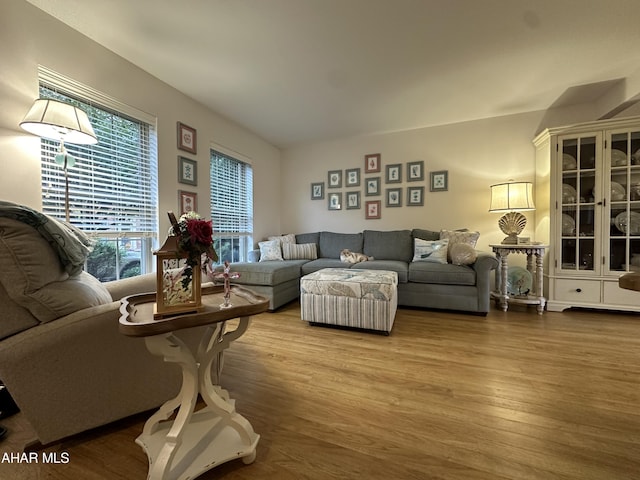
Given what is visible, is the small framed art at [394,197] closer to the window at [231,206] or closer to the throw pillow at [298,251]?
the throw pillow at [298,251]

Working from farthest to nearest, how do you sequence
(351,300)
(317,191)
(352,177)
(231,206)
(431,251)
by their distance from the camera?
1. (317,191)
2. (352,177)
3. (231,206)
4. (431,251)
5. (351,300)

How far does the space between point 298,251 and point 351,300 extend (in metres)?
1.65

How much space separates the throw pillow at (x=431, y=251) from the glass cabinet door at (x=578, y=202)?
116cm

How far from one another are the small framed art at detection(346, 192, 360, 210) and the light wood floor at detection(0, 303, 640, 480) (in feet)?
7.67

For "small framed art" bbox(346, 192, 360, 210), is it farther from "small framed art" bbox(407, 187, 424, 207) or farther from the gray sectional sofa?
the gray sectional sofa

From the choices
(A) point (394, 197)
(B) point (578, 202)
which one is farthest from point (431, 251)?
(B) point (578, 202)

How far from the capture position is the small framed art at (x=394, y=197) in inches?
153

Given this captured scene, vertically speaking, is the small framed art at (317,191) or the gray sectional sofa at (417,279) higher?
the small framed art at (317,191)

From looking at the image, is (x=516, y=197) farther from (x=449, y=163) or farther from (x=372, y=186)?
(x=372, y=186)

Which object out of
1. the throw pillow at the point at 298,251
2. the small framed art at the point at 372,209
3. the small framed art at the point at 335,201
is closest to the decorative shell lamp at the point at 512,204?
the small framed art at the point at 372,209

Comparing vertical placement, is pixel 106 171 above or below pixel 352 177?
below

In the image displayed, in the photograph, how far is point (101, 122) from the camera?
2119 millimetres

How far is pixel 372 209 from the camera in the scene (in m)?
4.03

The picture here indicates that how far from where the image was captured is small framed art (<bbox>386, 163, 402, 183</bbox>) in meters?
3.86
